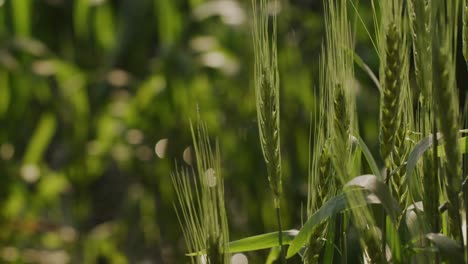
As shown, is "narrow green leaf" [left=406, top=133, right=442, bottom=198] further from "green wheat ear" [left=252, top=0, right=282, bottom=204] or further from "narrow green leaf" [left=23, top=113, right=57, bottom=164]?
"narrow green leaf" [left=23, top=113, right=57, bottom=164]

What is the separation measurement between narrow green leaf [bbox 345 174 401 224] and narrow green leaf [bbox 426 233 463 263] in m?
0.02

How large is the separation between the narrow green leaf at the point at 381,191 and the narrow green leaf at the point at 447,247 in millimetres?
22

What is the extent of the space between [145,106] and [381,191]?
152 cm

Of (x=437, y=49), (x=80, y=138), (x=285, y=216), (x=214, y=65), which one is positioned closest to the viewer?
(x=437, y=49)

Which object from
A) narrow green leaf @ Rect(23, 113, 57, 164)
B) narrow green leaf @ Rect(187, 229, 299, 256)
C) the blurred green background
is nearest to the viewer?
narrow green leaf @ Rect(187, 229, 299, 256)

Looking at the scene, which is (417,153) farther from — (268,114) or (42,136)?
(42,136)

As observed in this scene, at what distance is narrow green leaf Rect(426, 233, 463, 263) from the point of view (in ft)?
1.35

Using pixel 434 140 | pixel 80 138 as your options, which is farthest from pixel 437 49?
pixel 80 138

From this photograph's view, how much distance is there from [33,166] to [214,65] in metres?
0.46

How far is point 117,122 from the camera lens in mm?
2018

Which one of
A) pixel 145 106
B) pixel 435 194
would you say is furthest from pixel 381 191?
pixel 145 106

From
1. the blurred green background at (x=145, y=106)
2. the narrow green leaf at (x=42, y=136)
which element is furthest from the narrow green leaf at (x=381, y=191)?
the narrow green leaf at (x=42, y=136)

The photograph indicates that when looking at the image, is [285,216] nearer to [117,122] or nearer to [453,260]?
[117,122]

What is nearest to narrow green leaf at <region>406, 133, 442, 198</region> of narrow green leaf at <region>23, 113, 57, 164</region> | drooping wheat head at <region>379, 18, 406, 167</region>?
drooping wheat head at <region>379, 18, 406, 167</region>
